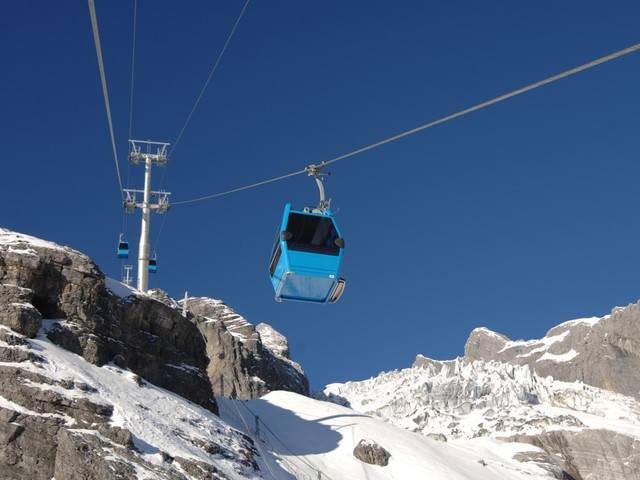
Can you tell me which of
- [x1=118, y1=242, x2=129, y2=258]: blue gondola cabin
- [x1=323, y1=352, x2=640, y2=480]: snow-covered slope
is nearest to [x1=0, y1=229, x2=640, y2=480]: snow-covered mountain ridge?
[x1=118, y1=242, x2=129, y2=258]: blue gondola cabin

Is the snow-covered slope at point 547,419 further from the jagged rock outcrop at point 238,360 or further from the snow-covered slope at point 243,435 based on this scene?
the snow-covered slope at point 243,435

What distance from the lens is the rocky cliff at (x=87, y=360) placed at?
28609 millimetres

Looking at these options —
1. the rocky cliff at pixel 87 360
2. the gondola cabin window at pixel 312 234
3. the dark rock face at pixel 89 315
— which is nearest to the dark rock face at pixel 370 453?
the rocky cliff at pixel 87 360

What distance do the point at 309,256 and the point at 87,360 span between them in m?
18.2

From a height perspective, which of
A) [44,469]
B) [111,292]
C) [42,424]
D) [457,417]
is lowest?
[44,469]

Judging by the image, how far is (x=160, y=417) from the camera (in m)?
34.8

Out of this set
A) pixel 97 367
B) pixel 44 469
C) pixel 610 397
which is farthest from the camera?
pixel 610 397

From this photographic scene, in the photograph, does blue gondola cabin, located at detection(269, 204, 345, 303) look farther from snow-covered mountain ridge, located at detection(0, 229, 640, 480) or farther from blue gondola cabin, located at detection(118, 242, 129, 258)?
blue gondola cabin, located at detection(118, 242, 129, 258)

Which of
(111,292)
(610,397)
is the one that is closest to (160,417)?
(111,292)

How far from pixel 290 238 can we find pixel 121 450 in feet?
39.8

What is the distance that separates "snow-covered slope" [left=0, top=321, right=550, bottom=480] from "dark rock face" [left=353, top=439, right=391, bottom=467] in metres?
0.50

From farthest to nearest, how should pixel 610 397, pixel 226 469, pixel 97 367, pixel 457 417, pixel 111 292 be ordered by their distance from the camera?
pixel 610 397
pixel 457 417
pixel 111 292
pixel 97 367
pixel 226 469

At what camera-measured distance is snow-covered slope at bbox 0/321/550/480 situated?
31.7 metres

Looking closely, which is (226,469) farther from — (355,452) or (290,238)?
(355,452)
